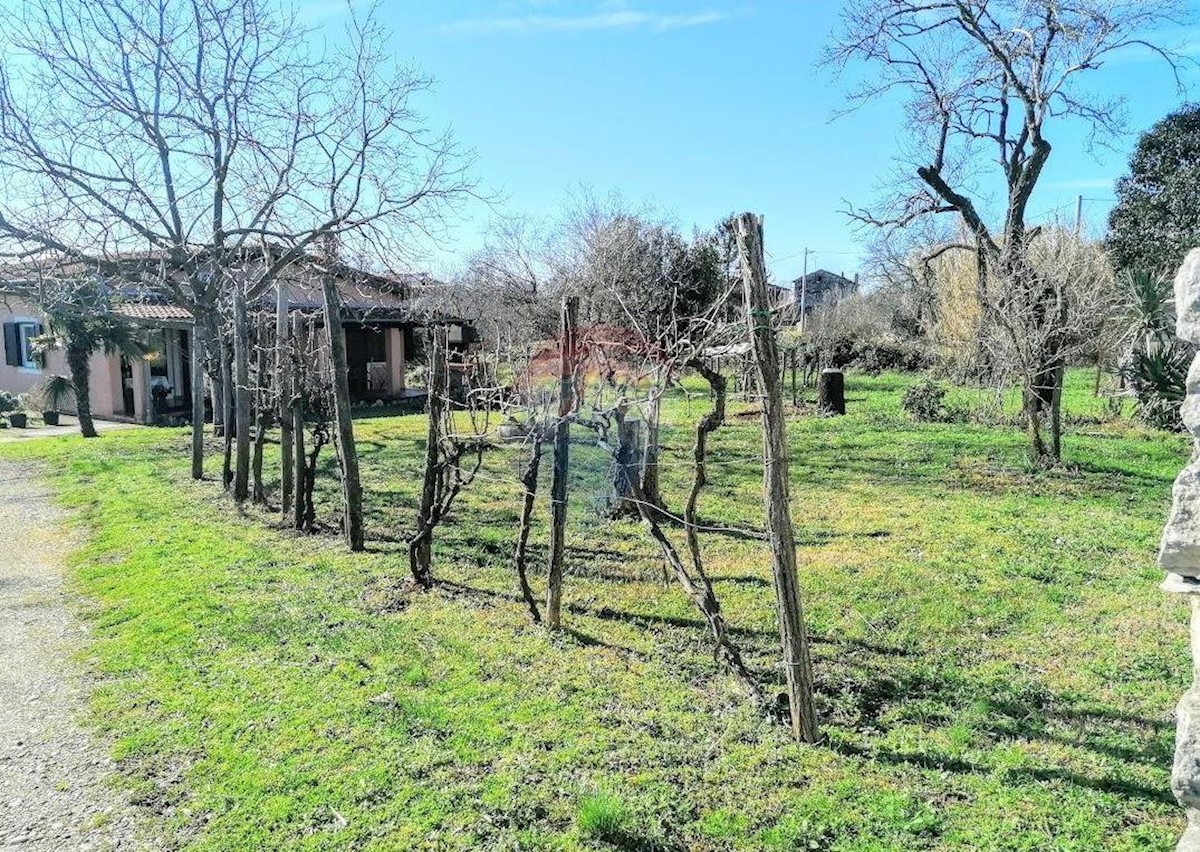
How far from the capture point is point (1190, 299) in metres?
2.05

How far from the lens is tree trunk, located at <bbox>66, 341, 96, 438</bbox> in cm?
1438

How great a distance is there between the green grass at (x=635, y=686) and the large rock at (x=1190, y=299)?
191 cm

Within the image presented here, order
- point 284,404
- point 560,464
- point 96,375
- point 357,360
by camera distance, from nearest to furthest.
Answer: point 560,464 < point 284,404 < point 96,375 < point 357,360

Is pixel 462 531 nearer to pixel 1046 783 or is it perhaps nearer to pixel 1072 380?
pixel 1046 783

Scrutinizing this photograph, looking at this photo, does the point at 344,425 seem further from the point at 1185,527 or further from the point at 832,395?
the point at 832,395

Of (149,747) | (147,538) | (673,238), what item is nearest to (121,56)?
(147,538)

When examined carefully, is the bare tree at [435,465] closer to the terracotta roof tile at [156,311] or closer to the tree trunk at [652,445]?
the tree trunk at [652,445]

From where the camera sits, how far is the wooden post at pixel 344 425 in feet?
22.2

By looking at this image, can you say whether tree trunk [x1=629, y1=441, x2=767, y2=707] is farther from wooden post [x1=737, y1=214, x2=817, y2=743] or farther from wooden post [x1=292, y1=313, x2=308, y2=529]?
wooden post [x1=292, y1=313, x2=308, y2=529]

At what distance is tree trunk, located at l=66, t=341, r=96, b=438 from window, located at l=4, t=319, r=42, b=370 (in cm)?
644

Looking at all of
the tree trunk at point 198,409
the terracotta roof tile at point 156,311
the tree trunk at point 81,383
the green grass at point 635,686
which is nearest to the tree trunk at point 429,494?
the green grass at point 635,686

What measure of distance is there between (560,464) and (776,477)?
6.10 ft

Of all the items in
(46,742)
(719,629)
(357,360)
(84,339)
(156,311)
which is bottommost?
(46,742)

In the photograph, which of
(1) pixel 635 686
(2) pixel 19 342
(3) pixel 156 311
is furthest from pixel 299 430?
(2) pixel 19 342
